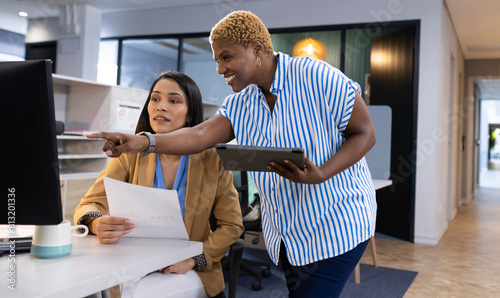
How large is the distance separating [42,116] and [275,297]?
240 cm

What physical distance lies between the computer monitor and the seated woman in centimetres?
51

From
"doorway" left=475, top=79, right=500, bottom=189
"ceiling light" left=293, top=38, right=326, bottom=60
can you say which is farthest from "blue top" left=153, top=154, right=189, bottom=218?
"doorway" left=475, top=79, right=500, bottom=189

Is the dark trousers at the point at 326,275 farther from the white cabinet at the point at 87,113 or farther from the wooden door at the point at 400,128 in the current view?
the wooden door at the point at 400,128

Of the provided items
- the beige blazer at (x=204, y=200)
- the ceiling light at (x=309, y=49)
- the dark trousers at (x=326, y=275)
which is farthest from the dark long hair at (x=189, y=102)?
the ceiling light at (x=309, y=49)

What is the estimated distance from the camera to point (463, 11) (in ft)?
17.9

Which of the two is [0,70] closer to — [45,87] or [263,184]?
[45,87]

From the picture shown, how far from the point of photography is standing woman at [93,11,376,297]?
1.04m

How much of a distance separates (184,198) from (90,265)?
2.03ft

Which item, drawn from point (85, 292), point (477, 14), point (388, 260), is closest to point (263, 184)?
point (85, 292)

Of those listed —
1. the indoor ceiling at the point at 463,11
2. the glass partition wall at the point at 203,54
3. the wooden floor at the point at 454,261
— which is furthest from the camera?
the glass partition wall at the point at 203,54

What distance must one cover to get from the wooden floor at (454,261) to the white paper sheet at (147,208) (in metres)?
2.36

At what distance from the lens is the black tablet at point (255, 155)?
3.02 feet

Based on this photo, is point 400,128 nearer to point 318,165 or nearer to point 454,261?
point 454,261

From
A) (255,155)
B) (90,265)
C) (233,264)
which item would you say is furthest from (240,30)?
(233,264)
